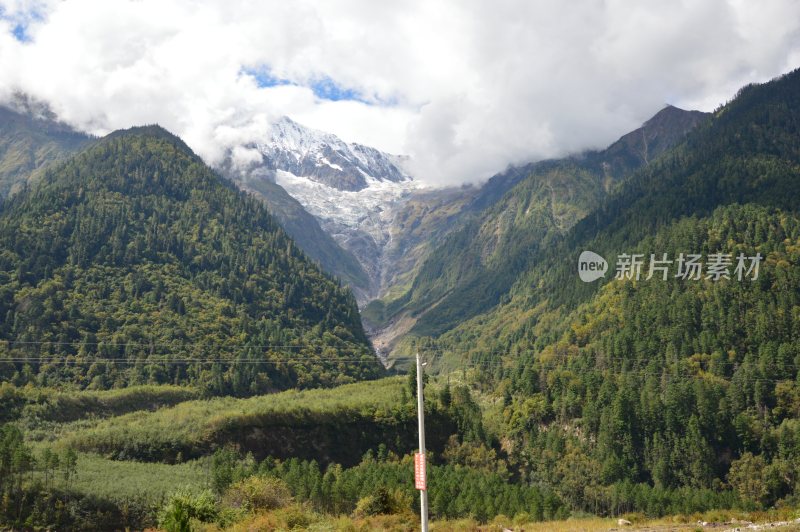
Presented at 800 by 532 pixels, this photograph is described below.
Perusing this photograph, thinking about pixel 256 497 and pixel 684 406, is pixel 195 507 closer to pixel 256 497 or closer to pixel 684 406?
pixel 256 497

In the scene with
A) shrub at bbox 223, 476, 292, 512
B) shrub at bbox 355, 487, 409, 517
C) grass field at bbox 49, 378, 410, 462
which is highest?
grass field at bbox 49, 378, 410, 462

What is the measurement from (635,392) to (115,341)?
136767mm

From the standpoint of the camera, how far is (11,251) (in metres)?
200

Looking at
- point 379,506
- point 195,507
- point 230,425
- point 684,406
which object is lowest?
point 379,506

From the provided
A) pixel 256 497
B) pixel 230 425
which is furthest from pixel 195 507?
pixel 230 425

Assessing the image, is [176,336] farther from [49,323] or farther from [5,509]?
[5,509]

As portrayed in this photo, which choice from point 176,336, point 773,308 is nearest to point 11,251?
point 176,336

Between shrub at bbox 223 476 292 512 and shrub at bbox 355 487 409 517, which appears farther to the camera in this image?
shrub at bbox 355 487 409 517

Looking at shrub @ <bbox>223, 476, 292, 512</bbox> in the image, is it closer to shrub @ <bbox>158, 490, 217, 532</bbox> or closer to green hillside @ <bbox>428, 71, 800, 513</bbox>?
shrub @ <bbox>158, 490, 217, 532</bbox>

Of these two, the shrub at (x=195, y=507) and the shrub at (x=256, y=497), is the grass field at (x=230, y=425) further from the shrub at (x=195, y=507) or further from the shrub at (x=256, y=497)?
the shrub at (x=195, y=507)

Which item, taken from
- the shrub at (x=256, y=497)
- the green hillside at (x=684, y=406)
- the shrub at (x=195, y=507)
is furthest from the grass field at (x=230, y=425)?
the shrub at (x=195, y=507)

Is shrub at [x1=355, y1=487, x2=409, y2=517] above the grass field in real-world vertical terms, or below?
below

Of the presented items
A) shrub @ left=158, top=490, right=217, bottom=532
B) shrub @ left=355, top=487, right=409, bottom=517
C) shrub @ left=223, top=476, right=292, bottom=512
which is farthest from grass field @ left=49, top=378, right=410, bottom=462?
shrub @ left=355, top=487, right=409, bottom=517

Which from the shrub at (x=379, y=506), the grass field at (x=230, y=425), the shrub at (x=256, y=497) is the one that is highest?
the grass field at (x=230, y=425)
